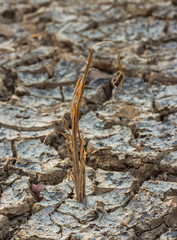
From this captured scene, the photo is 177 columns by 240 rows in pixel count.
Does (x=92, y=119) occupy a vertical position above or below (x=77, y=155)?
below

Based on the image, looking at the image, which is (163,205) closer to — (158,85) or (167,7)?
(158,85)

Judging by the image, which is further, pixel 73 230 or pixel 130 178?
pixel 130 178

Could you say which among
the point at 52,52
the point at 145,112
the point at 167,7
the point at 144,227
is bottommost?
the point at 144,227

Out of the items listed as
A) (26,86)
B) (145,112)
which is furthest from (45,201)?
(26,86)

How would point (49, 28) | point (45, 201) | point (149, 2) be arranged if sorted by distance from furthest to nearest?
1. point (149, 2)
2. point (49, 28)
3. point (45, 201)

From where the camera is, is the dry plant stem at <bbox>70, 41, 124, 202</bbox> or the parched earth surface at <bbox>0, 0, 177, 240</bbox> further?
the parched earth surface at <bbox>0, 0, 177, 240</bbox>

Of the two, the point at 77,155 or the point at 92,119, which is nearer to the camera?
the point at 77,155

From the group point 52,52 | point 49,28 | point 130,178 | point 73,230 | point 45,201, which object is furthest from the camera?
point 49,28

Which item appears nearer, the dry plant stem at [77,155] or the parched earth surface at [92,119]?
the dry plant stem at [77,155]
